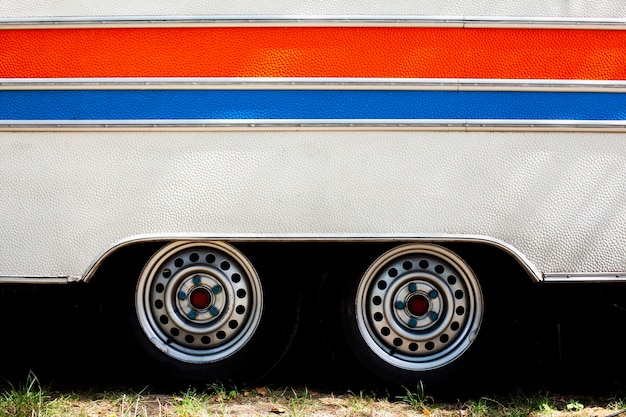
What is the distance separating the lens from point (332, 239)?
299 centimetres

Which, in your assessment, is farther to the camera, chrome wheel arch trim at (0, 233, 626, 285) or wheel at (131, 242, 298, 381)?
wheel at (131, 242, 298, 381)

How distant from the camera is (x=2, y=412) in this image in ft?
9.50

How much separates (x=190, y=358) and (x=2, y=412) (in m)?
0.84

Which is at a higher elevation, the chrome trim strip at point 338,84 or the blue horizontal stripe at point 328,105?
the chrome trim strip at point 338,84

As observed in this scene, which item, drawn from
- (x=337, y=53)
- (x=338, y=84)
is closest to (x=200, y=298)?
(x=338, y=84)

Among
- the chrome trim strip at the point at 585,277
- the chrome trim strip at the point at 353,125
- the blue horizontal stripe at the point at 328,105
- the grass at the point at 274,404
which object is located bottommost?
the grass at the point at 274,404

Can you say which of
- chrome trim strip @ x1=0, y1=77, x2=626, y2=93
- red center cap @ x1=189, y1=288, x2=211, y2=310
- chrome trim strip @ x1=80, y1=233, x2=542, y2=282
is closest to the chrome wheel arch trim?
chrome trim strip @ x1=80, y1=233, x2=542, y2=282

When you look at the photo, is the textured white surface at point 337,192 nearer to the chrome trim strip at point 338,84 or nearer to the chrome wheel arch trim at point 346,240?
the chrome wheel arch trim at point 346,240

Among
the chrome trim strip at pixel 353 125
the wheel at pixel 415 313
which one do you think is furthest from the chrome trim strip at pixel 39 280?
the wheel at pixel 415 313

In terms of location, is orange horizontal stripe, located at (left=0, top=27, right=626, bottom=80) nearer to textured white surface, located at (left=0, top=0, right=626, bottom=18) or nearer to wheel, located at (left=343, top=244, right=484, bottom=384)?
textured white surface, located at (left=0, top=0, right=626, bottom=18)

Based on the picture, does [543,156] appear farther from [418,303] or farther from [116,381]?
[116,381]

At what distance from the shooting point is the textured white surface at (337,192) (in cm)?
300

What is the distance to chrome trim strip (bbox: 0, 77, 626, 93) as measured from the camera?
3.02 m

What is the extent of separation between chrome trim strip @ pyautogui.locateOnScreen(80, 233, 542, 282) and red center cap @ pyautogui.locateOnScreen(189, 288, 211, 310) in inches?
13.6
